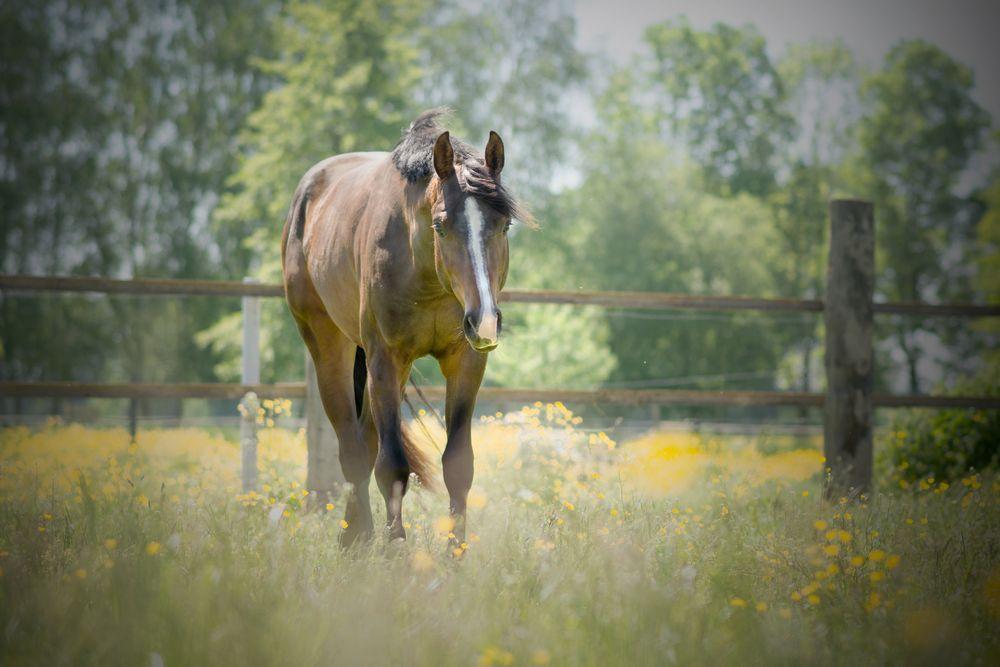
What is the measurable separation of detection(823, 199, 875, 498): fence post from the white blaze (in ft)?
12.8

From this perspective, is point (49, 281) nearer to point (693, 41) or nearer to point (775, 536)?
point (775, 536)

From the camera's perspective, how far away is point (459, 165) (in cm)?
382

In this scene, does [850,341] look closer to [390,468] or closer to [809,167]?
[390,468]

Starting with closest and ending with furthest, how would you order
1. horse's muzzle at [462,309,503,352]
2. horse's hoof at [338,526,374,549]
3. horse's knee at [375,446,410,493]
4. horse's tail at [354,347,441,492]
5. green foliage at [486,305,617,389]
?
1. horse's muzzle at [462,309,503,352]
2. horse's knee at [375,446,410,493]
3. horse's hoof at [338,526,374,549]
4. horse's tail at [354,347,441,492]
5. green foliage at [486,305,617,389]

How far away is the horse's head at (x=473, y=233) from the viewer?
135 inches

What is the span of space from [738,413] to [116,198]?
62.5 feet

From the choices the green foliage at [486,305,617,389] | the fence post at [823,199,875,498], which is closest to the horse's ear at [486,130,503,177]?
the fence post at [823,199,875,498]

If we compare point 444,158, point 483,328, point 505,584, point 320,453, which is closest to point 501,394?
point 320,453

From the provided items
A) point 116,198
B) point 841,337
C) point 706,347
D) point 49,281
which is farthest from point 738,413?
point 49,281

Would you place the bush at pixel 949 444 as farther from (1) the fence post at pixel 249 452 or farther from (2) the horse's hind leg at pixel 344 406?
(1) the fence post at pixel 249 452

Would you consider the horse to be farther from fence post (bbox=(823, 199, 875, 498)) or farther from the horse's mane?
fence post (bbox=(823, 199, 875, 498))

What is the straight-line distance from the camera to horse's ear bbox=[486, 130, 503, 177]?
3.78m

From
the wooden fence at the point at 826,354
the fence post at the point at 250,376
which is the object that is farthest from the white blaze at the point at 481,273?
the fence post at the point at 250,376

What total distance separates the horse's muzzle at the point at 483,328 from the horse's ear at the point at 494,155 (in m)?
0.69
